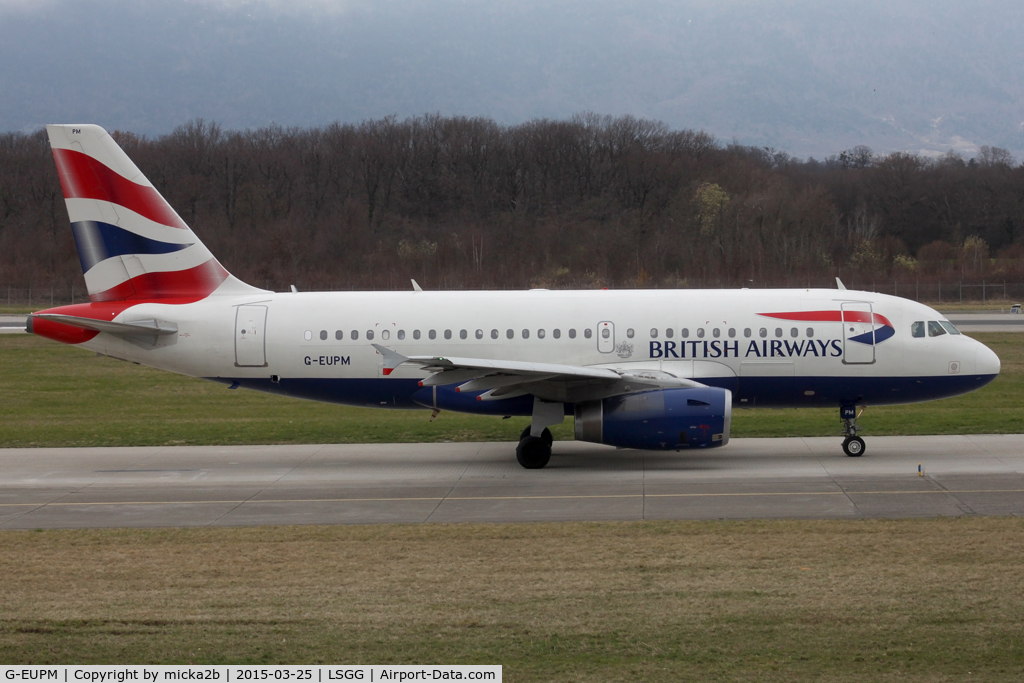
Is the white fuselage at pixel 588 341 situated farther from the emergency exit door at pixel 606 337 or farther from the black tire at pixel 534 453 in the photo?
the black tire at pixel 534 453

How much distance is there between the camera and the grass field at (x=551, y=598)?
8539mm

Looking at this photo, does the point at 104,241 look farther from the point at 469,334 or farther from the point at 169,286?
the point at 469,334

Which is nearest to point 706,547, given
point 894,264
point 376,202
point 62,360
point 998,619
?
point 998,619

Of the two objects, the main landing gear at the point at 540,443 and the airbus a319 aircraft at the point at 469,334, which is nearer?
the main landing gear at the point at 540,443

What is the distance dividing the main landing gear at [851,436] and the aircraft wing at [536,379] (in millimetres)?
3364

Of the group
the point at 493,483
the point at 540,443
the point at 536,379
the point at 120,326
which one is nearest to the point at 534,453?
the point at 540,443

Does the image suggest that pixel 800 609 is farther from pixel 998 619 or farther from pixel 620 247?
pixel 620 247

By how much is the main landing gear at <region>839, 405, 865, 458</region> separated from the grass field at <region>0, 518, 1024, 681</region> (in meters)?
6.01

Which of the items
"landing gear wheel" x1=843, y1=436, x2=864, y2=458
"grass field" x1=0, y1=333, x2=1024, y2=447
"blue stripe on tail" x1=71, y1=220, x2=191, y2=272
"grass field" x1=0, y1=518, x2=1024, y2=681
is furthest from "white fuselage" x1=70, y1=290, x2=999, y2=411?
"grass field" x1=0, y1=518, x2=1024, y2=681

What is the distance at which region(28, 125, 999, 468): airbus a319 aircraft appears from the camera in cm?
2022

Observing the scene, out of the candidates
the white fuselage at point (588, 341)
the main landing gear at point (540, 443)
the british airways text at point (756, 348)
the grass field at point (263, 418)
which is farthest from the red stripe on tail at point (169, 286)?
the british airways text at point (756, 348)

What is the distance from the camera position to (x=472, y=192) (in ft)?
320

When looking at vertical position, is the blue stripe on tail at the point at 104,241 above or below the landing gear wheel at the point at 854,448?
above

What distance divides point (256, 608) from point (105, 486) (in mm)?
9700
